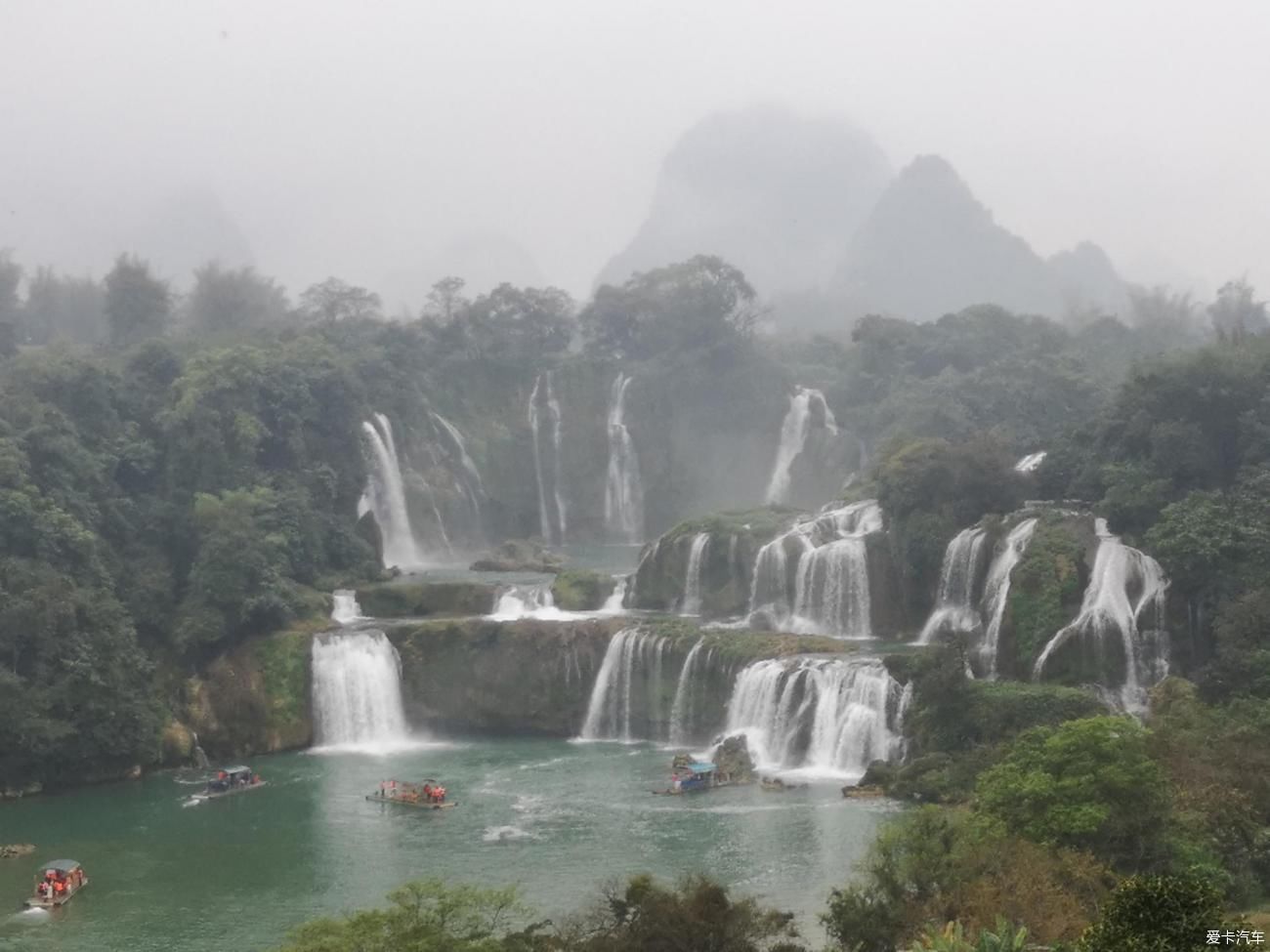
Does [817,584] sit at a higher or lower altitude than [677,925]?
higher

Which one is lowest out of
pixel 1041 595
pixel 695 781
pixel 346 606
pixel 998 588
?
pixel 695 781

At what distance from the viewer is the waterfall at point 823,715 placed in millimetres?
28094

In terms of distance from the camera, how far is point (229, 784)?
29.2 metres

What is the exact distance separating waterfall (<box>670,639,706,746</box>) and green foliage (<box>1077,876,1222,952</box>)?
67.8 ft

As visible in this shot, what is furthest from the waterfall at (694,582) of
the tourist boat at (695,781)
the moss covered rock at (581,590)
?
the tourist boat at (695,781)

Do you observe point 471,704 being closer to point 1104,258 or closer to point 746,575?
point 746,575

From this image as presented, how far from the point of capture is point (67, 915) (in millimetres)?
21969

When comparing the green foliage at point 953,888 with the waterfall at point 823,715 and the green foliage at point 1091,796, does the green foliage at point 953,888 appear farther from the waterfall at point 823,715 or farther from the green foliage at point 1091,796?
the waterfall at point 823,715

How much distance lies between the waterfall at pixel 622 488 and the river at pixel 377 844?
26.6 metres

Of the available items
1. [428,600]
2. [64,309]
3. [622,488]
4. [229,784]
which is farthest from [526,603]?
[64,309]

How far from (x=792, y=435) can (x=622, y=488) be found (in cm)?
725

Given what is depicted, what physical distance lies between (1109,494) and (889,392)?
24.4 metres

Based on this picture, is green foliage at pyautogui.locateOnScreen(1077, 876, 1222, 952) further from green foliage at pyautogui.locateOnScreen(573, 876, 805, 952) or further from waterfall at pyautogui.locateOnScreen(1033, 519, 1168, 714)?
waterfall at pyautogui.locateOnScreen(1033, 519, 1168, 714)

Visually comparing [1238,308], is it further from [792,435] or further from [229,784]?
[229,784]
